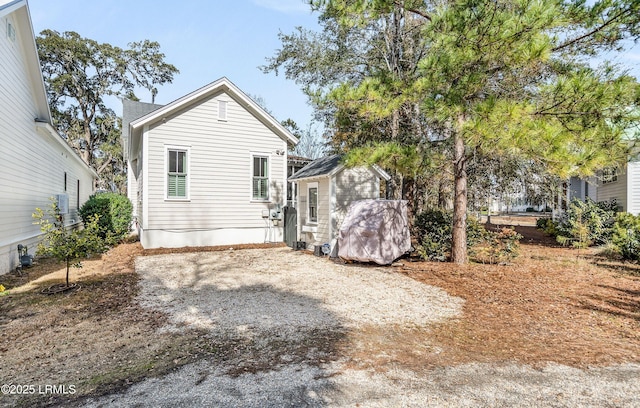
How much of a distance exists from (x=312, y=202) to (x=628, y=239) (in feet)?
30.5

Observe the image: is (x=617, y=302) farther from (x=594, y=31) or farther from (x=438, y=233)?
(x=594, y=31)

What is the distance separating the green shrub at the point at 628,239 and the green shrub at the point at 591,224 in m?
0.71

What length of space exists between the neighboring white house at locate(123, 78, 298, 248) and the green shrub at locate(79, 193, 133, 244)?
1.81 meters

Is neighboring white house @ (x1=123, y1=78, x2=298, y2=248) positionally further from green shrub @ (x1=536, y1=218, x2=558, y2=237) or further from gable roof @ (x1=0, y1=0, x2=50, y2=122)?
green shrub @ (x1=536, y1=218, x2=558, y2=237)

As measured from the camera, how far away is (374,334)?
14.3 ft

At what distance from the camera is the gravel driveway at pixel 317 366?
9.28 feet

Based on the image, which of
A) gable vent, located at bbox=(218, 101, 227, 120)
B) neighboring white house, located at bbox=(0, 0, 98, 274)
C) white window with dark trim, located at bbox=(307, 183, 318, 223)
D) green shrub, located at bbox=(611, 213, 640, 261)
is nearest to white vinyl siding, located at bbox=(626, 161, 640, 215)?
green shrub, located at bbox=(611, 213, 640, 261)

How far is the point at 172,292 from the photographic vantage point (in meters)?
6.48

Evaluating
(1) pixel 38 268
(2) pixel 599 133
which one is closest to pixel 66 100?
Answer: (1) pixel 38 268

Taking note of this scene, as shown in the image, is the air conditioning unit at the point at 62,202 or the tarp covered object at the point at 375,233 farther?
the air conditioning unit at the point at 62,202

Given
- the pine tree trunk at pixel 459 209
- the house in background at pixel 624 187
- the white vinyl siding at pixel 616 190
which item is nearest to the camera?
the pine tree trunk at pixel 459 209

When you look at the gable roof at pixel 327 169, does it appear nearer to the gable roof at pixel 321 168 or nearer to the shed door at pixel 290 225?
the gable roof at pixel 321 168

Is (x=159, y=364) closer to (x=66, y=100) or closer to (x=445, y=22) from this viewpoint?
(x=445, y=22)

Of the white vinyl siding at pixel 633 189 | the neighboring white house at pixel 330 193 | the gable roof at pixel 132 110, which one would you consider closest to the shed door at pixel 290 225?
the neighboring white house at pixel 330 193
